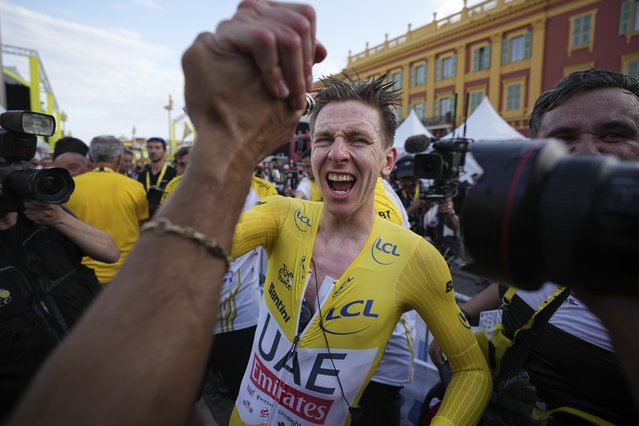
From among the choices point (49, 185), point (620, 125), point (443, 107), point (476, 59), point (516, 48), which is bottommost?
point (49, 185)

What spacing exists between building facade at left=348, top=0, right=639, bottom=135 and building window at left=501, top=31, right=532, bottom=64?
0.22 feet

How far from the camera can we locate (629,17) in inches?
798

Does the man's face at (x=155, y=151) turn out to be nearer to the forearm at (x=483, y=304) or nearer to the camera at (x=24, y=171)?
the camera at (x=24, y=171)

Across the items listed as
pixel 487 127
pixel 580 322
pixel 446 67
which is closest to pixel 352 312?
pixel 580 322

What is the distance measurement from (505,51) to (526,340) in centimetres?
3096

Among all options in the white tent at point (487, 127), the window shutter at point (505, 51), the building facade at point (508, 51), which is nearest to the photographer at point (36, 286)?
the white tent at point (487, 127)

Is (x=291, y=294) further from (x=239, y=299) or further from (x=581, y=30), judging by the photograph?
(x=581, y=30)

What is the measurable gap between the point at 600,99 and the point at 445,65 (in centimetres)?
3316

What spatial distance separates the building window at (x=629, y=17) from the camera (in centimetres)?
1991

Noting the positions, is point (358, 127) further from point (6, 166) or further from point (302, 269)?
point (6, 166)

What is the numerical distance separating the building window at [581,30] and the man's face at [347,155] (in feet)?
91.2

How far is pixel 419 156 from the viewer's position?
3.79 m

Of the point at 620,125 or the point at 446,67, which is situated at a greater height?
the point at 446,67

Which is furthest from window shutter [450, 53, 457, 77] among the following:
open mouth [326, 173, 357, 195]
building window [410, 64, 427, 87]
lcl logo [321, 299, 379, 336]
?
lcl logo [321, 299, 379, 336]
